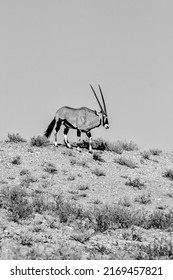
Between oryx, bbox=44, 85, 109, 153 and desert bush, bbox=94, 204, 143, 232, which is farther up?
oryx, bbox=44, 85, 109, 153

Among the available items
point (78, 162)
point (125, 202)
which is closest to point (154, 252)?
point (125, 202)

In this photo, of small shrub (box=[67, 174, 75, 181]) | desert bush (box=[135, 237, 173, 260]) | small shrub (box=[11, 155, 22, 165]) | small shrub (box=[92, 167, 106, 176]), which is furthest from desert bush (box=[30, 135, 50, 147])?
desert bush (box=[135, 237, 173, 260])

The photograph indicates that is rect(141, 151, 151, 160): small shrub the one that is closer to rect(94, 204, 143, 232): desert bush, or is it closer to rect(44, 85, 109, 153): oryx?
rect(44, 85, 109, 153): oryx

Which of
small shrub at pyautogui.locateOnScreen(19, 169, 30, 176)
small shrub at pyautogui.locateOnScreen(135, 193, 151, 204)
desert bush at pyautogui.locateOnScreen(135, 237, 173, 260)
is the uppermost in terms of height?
small shrub at pyautogui.locateOnScreen(19, 169, 30, 176)

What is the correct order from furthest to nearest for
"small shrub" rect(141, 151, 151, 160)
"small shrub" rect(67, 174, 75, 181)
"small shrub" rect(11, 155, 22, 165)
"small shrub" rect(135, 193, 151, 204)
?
1. "small shrub" rect(141, 151, 151, 160)
2. "small shrub" rect(11, 155, 22, 165)
3. "small shrub" rect(67, 174, 75, 181)
4. "small shrub" rect(135, 193, 151, 204)

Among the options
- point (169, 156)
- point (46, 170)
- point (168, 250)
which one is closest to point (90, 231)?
point (168, 250)

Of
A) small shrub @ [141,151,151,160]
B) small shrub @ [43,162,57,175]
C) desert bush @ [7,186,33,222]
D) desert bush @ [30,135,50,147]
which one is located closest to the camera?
desert bush @ [7,186,33,222]

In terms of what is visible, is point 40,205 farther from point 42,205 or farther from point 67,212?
point 67,212

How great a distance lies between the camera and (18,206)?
14.7 meters

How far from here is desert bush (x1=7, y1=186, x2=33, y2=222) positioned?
13970mm

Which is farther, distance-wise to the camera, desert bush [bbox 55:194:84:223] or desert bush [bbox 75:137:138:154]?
desert bush [bbox 75:137:138:154]
